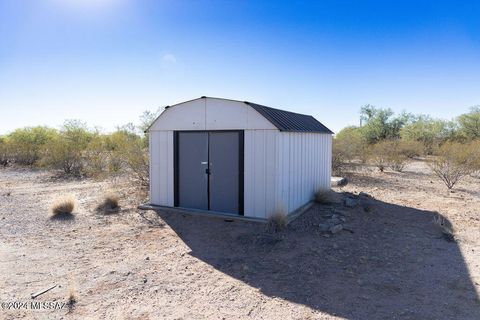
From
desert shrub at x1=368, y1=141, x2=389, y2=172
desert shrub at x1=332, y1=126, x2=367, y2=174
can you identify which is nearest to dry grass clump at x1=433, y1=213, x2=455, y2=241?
desert shrub at x1=332, y1=126, x2=367, y2=174

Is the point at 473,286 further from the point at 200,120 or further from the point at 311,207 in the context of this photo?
the point at 200,120

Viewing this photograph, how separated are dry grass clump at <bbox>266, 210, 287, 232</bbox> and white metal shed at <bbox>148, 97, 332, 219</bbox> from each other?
9.0 inches

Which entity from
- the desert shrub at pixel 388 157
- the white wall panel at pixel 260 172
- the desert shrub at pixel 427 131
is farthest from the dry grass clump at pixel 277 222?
the desert shrub at pixel 427 131

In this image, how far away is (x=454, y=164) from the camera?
1184 centimetres

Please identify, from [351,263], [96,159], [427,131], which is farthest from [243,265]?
[427,131]

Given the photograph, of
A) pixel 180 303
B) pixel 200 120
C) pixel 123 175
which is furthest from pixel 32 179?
pixel 180 303

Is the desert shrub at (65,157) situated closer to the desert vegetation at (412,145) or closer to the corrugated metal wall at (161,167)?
the corrugated metal wall at (161,167)

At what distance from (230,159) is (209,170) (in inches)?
24.9

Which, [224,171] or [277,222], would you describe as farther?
[224,171]

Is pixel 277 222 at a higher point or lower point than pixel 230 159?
lower

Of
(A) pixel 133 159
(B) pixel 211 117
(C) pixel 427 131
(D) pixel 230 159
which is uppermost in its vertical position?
(C) pixel 427 131

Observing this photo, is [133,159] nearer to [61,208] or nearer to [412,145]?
[61,208]

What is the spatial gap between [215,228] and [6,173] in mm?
16259

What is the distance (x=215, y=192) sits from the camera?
7699mm
